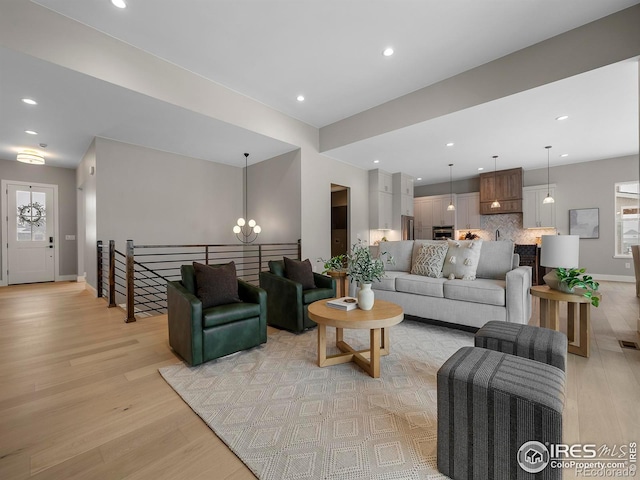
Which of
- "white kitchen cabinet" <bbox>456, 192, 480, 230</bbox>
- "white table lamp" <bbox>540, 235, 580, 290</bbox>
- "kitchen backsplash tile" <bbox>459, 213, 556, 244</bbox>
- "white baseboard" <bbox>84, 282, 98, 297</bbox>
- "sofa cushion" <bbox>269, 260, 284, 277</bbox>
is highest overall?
"white kitchen cabinet" <bbox>456, 192, 480, 230</bbox>

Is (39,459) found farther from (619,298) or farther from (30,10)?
(619,298)

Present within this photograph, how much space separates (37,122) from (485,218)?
397 inches

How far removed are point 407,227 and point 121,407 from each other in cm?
734

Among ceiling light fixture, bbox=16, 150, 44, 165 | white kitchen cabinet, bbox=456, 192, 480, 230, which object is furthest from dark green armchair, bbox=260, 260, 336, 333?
white kitchen cabinet, bbox=456, 192, 480, 230

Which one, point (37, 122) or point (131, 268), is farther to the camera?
point (37, 122)

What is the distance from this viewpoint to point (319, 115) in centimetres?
509

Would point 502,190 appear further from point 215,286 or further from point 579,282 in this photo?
point 215,286

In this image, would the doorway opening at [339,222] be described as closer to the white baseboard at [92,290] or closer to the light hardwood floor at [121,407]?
the light hardwood floor at [121,407]

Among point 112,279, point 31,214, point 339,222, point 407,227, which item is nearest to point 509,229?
point 407,227

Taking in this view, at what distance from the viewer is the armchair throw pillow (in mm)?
3609

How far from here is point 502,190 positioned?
7.39 m

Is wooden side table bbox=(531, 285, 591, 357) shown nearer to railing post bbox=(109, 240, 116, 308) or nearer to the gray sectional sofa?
the gray sectional sofa

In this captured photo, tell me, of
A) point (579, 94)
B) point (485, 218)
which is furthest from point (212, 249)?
point (485, 218)

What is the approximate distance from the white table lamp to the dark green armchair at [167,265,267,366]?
2.92 m
